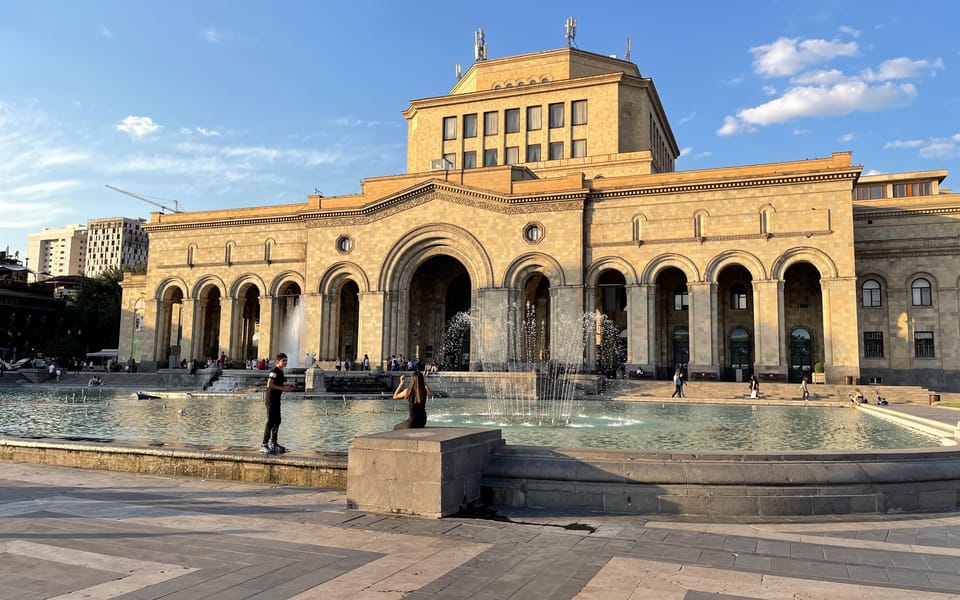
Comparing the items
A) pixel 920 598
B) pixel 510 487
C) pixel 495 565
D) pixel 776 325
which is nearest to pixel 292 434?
pixel 510 487

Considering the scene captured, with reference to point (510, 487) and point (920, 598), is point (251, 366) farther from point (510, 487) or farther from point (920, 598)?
point (920, 598)

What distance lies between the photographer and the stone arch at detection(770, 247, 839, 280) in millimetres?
31359

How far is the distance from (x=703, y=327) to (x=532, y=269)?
940 centimetres

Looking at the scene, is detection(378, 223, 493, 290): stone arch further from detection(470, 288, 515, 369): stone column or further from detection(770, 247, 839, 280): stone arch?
detection(770, 247, 839, 280): stone arch

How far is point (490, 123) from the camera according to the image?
44.6 meters

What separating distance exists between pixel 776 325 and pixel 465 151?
75.6 feet

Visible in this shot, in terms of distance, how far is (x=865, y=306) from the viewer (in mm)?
35125

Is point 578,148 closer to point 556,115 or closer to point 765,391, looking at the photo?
point 556,115

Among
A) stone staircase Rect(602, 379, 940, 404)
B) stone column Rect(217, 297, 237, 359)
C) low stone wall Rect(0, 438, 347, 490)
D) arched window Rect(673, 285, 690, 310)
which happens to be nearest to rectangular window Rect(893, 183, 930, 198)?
arched window Rect(673, 285, 690, 310)

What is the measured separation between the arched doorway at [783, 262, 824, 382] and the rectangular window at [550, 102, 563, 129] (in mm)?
16821

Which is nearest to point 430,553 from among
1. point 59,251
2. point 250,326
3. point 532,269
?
point 532,269

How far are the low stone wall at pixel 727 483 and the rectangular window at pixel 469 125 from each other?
4002 centimetres

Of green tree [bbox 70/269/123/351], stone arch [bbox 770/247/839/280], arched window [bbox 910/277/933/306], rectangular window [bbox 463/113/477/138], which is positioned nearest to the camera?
stone arch [bbox 770/247/839/280]

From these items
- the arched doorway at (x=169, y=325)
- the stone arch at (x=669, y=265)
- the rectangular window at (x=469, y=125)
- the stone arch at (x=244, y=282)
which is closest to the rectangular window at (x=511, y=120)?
the rectangular window at (x=469, y=125)
